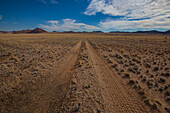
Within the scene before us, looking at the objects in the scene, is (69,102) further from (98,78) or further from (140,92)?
(140,92)

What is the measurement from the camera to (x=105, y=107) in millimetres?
3881

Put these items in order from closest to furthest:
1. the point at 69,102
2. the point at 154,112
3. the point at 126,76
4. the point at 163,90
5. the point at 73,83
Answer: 1. the point at 154,112
2. the point at 69,102
3. the point at 163,90
4. the point at 73,83
5. the point at 126,76

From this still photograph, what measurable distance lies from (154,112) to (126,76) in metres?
3.27

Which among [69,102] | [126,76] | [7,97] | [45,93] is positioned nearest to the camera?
[69,102]

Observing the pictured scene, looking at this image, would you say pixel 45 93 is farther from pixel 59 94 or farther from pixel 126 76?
pixel 126 76

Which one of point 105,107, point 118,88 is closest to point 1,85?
point 105,107

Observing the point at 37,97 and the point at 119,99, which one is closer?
the point at 119,99

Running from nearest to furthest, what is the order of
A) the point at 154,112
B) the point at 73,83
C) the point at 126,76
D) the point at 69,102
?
the point at 154,112 → the point at 69,102 → the point at 73,83 → the point at 126,76

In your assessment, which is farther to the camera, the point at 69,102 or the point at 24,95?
the point at 24,95

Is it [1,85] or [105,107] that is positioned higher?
[1,85]

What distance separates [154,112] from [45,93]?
222 inches

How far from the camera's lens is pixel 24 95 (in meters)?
4.62

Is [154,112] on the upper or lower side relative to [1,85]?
lower

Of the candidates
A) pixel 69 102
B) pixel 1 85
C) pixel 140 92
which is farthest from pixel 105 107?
pixel 1 85
